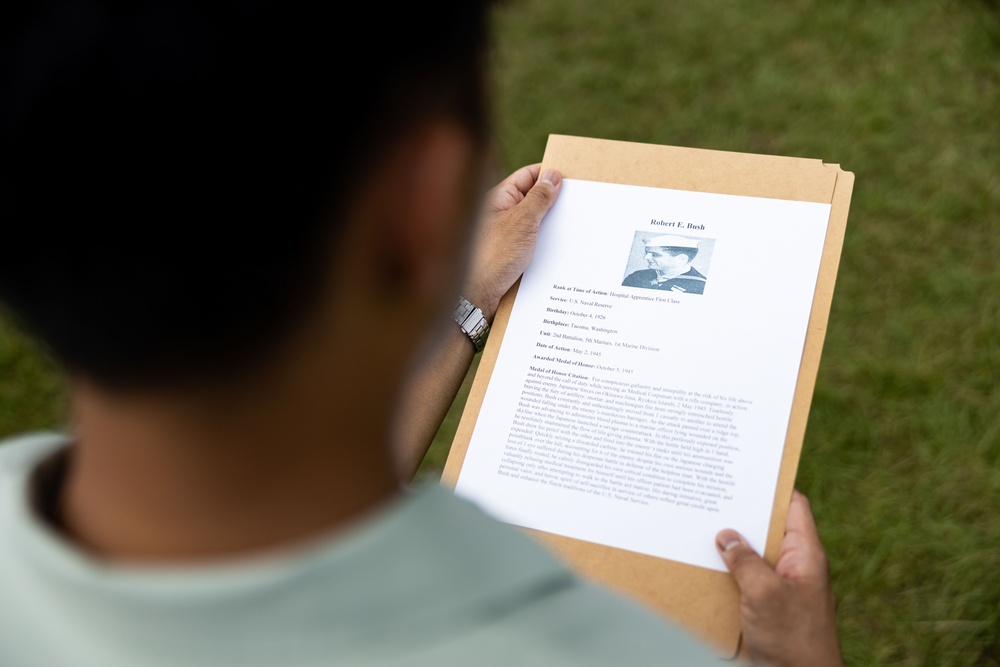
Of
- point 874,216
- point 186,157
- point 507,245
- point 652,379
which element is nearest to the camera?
point 186,157

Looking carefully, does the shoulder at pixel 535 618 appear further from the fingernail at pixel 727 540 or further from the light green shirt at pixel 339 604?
the fingernail at pixel 727 540

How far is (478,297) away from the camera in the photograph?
122cm

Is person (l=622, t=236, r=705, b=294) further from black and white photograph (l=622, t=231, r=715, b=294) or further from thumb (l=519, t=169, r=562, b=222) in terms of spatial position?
thumb (l=519, t=169, r=562, b=222)

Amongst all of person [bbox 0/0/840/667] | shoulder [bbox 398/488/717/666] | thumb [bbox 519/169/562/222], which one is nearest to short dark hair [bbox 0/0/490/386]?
person [bbox 0/0/840/667]

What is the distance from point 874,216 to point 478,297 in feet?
4.67

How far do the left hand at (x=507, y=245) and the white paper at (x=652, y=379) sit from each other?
26 millimetres

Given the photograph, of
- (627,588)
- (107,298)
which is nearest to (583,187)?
(627,588)

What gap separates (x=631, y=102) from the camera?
8.60 feet

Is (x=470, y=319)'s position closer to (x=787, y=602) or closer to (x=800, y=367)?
(x=800, y=367)

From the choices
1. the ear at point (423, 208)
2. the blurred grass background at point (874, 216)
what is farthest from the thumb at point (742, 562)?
the blurred grass background at point (874, 216)

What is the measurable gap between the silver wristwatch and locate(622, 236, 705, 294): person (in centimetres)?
21

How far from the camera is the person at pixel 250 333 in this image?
0.39 m

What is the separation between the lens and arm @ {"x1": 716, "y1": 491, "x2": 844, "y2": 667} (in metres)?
0.91

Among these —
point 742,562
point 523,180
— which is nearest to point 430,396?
point 523,180
